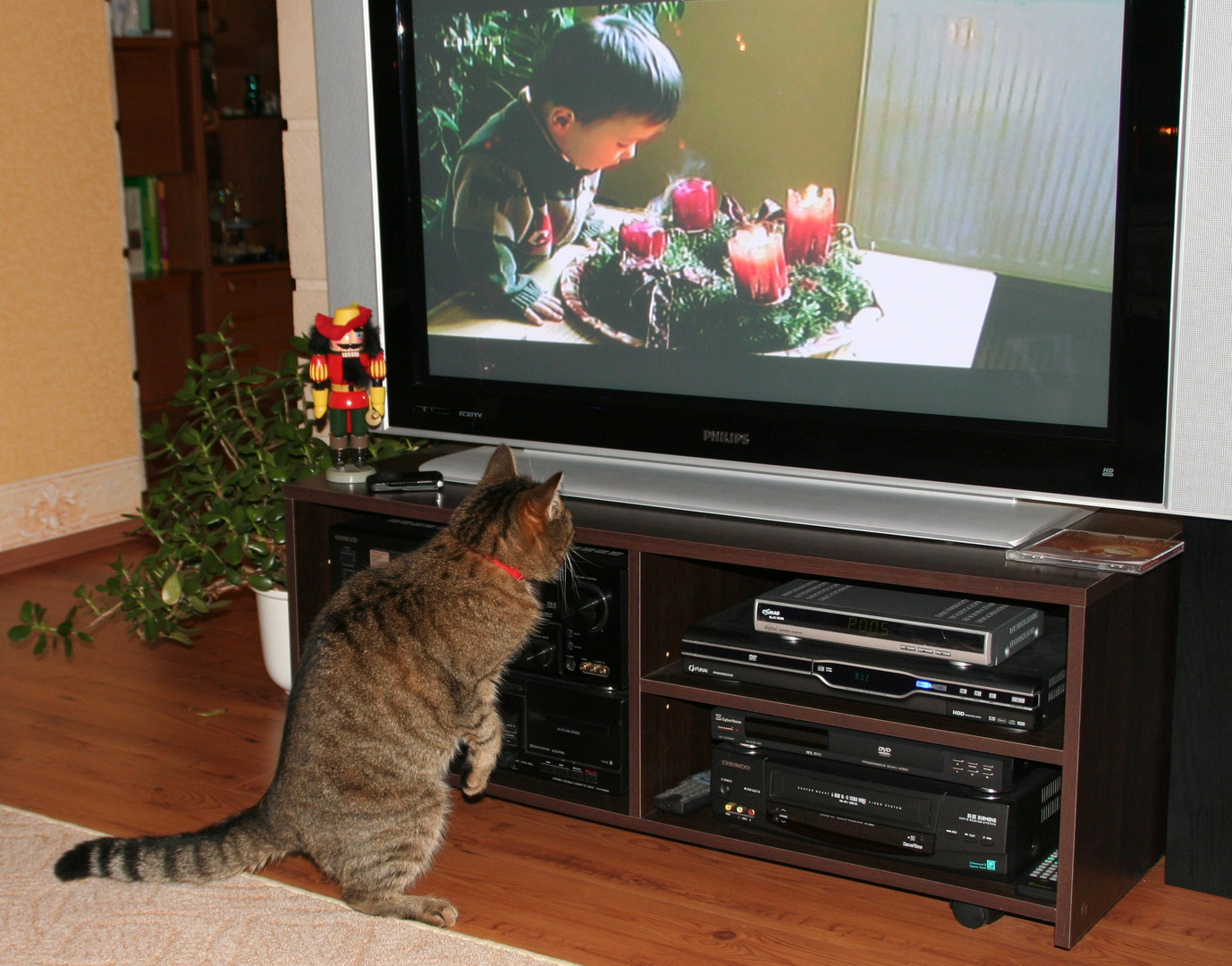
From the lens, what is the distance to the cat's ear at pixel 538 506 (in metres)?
1.99

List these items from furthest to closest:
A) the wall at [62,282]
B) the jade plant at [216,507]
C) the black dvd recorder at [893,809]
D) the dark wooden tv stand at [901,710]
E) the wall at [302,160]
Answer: the wall at [62,282] → the wall at [302,160] → the jade plant at [216,507] → the black dvd recorder at [893,809] → the dark wooden tv stand at [901,710]

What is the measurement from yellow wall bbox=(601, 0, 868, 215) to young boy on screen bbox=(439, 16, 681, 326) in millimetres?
53

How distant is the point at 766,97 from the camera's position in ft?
6.89

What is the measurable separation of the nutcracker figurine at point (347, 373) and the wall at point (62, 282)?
1759 mm

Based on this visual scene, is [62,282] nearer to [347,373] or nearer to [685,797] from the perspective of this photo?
[347,373]

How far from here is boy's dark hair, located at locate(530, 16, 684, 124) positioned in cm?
219

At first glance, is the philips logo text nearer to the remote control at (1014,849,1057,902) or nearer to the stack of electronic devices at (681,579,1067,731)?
the stack of electronic devices at (681,579,1067,731)

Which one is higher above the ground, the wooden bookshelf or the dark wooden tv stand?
the wooden bookshelf

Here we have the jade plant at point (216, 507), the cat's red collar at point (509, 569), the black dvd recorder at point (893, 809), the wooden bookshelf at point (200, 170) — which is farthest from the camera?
the wooden bookshelf at point (200, 170)

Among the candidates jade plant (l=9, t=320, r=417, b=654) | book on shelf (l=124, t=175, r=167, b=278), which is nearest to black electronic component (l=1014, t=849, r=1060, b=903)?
jade plant (l=9, t=320, r=417, b=654)

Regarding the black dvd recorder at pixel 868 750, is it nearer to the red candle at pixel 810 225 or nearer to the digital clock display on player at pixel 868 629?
the digital clock display on player at pixel 868 629

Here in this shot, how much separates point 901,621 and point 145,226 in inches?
150

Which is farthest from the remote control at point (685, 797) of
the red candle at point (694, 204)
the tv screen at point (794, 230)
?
the red candle at point (694, 204)

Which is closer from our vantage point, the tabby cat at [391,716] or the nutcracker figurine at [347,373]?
the tabby cat at [391,716]
